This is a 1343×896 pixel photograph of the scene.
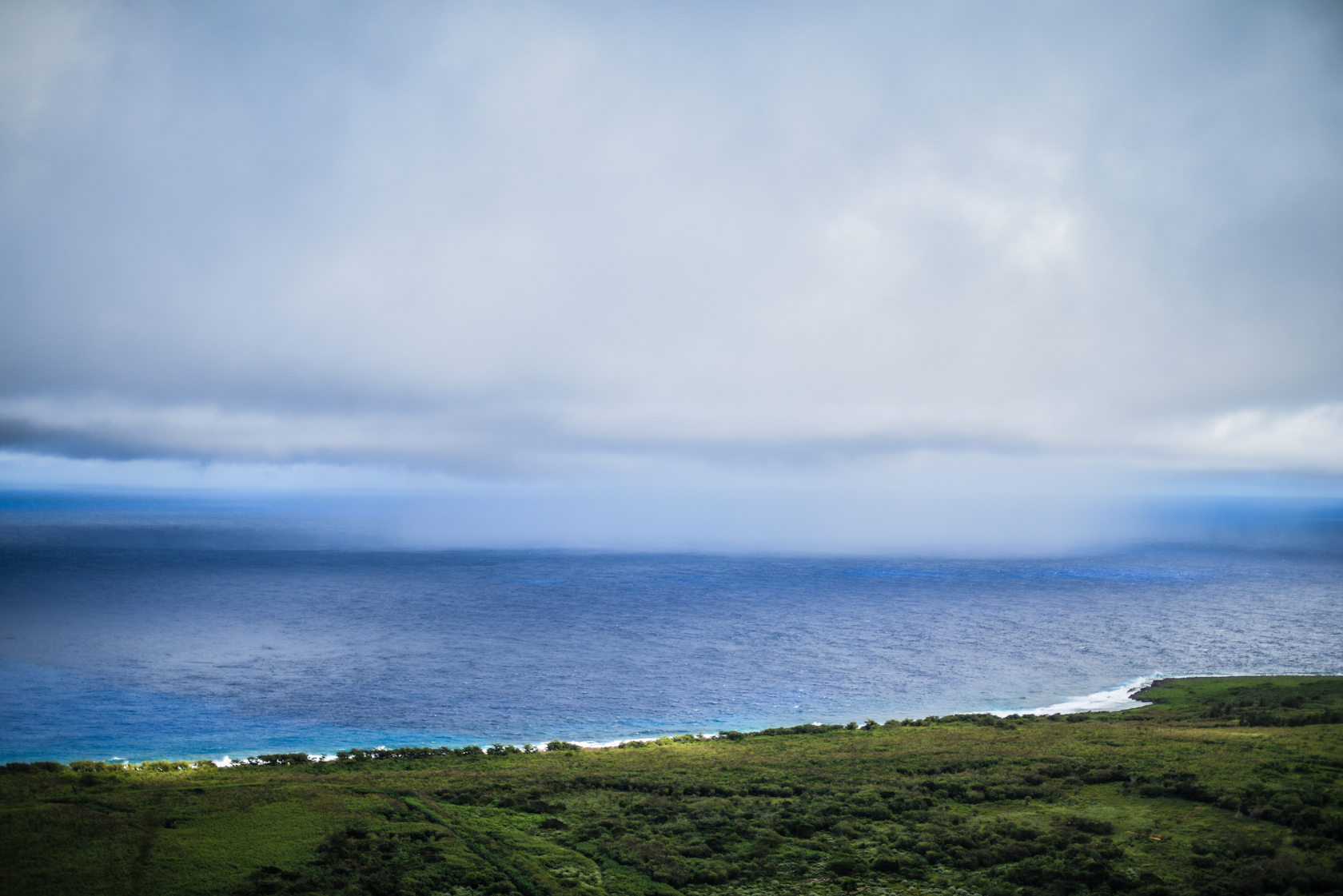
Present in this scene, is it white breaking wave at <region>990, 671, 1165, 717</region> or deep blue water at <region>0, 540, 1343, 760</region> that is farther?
white breaking wave at <region>990, 671, 1165, 717</region>

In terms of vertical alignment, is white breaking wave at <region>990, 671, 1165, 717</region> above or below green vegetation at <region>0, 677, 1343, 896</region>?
below

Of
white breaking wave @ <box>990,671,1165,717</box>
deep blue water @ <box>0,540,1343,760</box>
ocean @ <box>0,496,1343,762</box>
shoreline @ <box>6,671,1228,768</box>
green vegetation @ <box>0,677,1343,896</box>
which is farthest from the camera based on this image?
white breaking wave @ <box>990,671,1165,717</box>

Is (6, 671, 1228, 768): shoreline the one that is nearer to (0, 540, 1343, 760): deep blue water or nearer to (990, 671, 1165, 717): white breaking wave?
(990, 671, 1165, 717): white breaking wave

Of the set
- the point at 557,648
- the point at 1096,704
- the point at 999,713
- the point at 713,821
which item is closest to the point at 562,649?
the point at 557,648

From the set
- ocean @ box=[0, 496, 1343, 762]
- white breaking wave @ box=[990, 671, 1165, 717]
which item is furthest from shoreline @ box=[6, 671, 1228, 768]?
ocean @ box=[0, 496, 1343, 762]

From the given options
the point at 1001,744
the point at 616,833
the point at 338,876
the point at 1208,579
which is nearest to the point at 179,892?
the point at 338,876

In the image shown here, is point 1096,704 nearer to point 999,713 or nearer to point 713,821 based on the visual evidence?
point 999,713

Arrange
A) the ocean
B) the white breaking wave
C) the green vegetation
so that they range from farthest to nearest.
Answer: the white breaking wave, the ocean, the green vegetation
